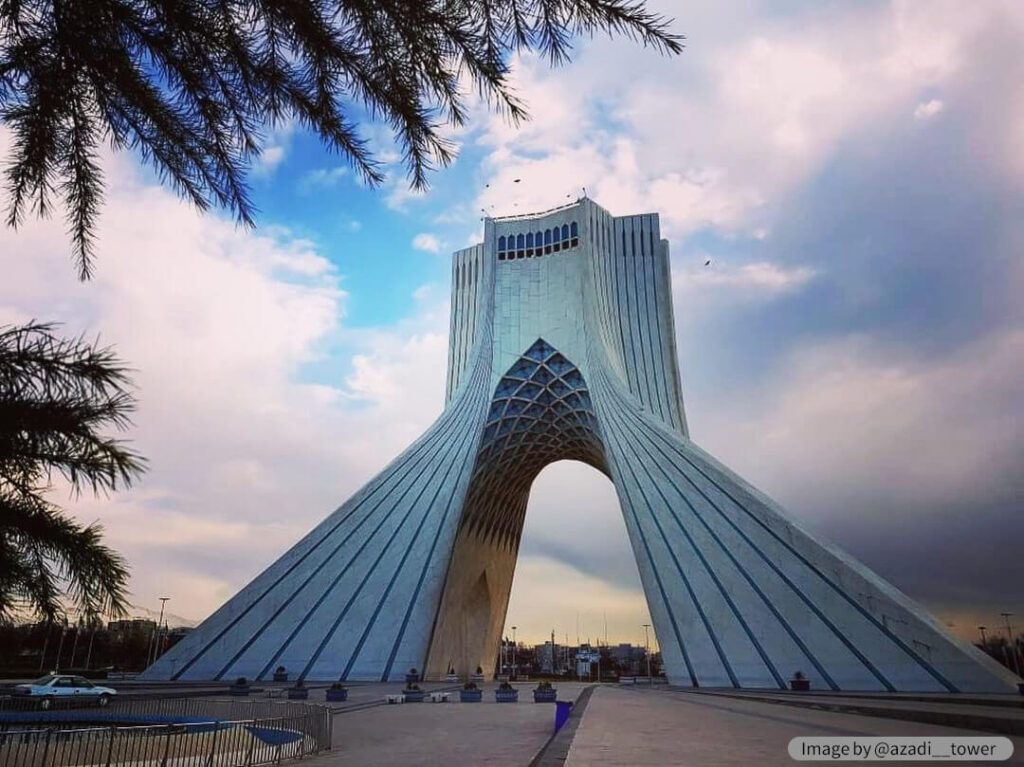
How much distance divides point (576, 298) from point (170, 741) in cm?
2050

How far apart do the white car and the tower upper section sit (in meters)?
15.0

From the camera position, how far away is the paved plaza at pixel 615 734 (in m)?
4.36

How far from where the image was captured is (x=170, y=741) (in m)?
5.33

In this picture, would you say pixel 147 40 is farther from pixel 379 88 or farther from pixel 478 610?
pixel 478 610

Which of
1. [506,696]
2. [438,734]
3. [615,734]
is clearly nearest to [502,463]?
[506,696]

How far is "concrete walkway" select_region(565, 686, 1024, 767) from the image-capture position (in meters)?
4.14

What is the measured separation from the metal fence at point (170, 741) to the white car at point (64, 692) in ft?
12.2

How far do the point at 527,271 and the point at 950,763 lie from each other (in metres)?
23.2

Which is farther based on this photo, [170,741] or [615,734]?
[615,734]

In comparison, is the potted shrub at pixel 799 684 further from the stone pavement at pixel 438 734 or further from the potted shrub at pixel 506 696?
the potted shrub at pixel 506 696

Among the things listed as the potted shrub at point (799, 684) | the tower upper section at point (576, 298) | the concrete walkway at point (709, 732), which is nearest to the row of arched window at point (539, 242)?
the tower upper section at point (576, 298)

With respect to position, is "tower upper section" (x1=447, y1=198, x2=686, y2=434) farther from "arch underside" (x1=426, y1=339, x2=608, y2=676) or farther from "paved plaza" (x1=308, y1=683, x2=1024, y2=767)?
"paved plaza" (x1=308, y1=683, x2=1024, y2=767)

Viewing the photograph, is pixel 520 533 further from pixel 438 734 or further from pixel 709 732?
pixel 709 732

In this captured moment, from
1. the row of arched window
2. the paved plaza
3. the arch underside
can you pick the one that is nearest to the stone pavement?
the paved plaza
